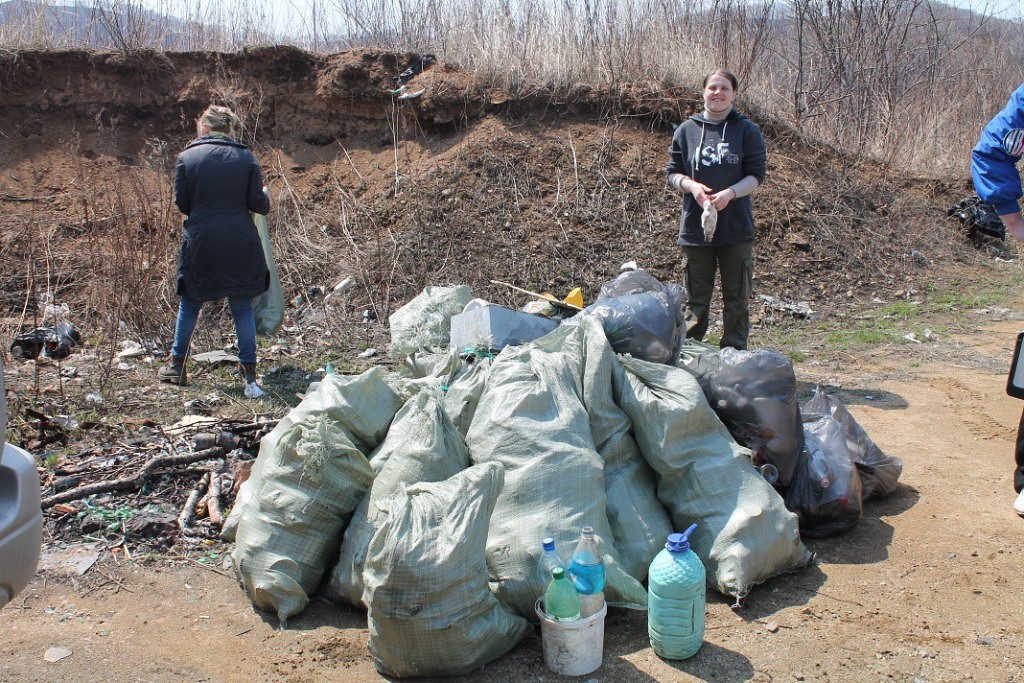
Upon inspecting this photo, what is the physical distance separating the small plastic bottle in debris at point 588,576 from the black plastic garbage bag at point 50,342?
15.7 ft

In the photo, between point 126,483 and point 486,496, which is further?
point 126,483

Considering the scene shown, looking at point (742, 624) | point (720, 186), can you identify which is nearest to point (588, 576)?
point (742, 624)

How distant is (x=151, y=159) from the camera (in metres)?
9.87

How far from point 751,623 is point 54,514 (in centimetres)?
270

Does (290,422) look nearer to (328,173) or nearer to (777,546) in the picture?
(777,546)

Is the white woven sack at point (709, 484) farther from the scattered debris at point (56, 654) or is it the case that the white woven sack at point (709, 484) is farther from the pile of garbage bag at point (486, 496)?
the scattered debris at point (56, 654)

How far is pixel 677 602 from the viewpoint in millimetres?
2461

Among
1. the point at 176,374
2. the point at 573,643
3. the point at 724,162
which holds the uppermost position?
the point at 724,162

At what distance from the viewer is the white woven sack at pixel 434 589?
2316 mm

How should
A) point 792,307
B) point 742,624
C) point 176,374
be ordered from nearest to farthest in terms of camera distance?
point 742,624
point 176,374
point 792,307

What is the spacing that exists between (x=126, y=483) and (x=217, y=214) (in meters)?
1.94

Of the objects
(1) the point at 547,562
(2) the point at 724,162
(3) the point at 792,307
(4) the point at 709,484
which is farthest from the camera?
(3) the point at 792,307

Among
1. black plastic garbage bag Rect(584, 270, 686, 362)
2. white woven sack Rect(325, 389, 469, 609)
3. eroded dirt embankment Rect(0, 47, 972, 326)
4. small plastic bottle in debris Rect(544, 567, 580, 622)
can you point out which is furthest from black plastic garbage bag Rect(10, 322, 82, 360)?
small plastic bottle in debris Rect(544, 567, 580, 622)

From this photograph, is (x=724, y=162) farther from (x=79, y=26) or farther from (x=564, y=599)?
(x=79, y=26)
